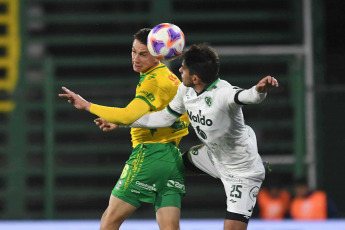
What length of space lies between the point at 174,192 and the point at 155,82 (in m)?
0.82

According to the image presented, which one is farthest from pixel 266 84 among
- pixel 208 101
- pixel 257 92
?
pixel 208 101

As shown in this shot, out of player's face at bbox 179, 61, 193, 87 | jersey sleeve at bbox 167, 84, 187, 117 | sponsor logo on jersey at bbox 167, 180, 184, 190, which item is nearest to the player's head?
jersey sleeve at bbox 167, 84, 187, 117

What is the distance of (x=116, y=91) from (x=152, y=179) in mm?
5771

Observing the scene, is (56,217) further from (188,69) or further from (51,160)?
(188,69)

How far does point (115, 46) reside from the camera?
11.8 m

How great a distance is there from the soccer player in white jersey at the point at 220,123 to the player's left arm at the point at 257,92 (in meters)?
0.10

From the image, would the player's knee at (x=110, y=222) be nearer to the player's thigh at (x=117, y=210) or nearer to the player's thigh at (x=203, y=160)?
the player's thigh at (x=117, y=210)

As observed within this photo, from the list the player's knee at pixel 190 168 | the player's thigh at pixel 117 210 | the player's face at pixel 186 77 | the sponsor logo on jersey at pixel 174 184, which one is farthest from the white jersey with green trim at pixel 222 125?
the player's thigh at pixel 117 210

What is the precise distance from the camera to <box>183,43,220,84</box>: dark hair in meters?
5.25

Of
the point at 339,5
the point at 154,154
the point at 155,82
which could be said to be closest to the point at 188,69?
the point at 155,82

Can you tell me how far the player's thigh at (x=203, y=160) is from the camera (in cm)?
565

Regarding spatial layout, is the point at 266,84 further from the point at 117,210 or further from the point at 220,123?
the point at 117,210

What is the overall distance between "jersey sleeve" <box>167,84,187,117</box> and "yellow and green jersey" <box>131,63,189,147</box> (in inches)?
4.8

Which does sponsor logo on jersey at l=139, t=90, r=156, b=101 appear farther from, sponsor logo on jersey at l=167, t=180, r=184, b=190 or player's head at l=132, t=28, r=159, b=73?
sponsor logo on jersey at l=167, t=180, r=184, b=190
